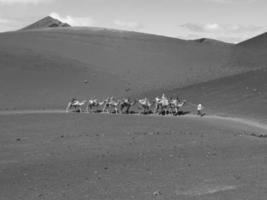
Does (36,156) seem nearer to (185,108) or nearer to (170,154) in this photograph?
(170,154)

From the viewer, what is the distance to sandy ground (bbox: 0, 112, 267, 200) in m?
13.9

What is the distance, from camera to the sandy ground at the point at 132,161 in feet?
45.7

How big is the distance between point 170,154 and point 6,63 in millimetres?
48305

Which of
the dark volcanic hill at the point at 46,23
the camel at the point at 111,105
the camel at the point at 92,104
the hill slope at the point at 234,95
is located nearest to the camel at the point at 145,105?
the camel at the point at 111,105

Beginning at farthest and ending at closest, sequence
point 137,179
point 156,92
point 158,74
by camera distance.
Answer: point 158,74, point 156,92, point 137,179

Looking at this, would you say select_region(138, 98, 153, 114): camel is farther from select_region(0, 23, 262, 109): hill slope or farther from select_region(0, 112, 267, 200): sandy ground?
select_region(0, 23, 262, 109): hill slope

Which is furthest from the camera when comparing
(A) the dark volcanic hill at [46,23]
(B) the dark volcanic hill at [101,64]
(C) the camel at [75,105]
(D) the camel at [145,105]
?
(A) the dark volcanic hill at [46,23]

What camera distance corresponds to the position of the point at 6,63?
65.4m

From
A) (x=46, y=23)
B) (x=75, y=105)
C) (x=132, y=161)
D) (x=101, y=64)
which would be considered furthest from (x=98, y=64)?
(x=46, y=23)

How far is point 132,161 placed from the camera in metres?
18.6

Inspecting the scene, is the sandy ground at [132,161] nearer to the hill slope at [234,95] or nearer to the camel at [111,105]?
the hill slope at [234,95]

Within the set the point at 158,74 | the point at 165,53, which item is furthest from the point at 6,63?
the point at 165,53

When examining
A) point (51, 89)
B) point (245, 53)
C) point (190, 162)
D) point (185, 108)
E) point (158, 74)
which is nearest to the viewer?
point (190, 162)

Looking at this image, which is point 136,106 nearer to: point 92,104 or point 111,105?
point 111,105
